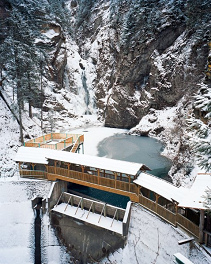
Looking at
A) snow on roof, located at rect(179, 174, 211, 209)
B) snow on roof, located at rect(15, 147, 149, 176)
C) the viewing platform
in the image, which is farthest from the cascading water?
snow on roof, located at rect(179, 174, 211, 209)

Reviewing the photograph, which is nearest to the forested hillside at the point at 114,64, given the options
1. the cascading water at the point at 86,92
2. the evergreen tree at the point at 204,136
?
the cascading water at the point at 86,92

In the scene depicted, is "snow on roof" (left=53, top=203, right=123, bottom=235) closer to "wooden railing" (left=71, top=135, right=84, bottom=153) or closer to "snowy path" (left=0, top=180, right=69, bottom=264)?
"snowy path" (left=0, top=180, right=69, bottom=264)

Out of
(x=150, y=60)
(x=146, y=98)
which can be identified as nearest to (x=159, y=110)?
(x=146, y=98)

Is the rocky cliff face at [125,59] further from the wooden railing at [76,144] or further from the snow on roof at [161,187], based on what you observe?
the snow on roof at [161,187]

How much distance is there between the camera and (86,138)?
1481 inches

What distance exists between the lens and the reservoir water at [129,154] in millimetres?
17078

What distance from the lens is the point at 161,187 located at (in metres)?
11.0

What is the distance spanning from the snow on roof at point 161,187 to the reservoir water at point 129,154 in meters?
4.87

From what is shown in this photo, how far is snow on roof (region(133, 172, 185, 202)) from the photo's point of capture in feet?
33.5

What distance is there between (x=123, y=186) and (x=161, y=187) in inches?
109

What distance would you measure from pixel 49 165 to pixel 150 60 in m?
36.0

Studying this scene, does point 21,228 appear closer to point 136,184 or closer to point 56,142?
point 136,184

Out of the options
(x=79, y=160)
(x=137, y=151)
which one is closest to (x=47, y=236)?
(x=79, y=160)

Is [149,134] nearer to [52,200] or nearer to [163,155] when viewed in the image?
[163,155]
